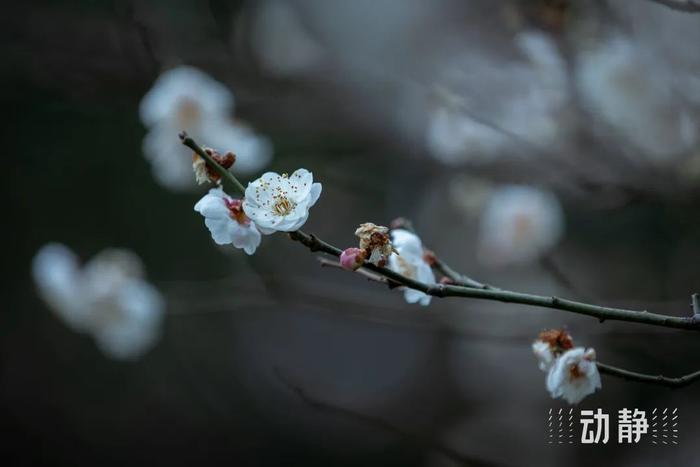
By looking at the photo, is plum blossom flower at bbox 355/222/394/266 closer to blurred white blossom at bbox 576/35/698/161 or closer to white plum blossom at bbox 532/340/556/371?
white plum blossom at bbox 532/340/556/371

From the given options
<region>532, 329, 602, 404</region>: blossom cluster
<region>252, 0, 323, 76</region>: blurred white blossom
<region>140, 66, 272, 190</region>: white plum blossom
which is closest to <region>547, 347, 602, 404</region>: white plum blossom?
<region>532, 329, 602, 404</region>: blossom cluster

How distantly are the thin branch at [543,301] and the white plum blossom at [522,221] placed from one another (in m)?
1.43

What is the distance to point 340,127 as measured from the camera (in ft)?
7.50

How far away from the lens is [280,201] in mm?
745

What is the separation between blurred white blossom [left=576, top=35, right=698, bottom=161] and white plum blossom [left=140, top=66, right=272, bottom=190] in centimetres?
84

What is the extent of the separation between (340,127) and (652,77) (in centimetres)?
96

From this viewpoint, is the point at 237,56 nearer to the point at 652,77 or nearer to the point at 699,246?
the point at 652,77

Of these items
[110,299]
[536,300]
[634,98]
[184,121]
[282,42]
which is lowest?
[536,300]

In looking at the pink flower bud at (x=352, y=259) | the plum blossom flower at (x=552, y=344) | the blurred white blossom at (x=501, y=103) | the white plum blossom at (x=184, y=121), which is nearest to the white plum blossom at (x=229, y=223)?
the pink flower bud at (x=352, y=259)

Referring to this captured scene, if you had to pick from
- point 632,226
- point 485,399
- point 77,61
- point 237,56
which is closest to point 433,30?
point 237,56

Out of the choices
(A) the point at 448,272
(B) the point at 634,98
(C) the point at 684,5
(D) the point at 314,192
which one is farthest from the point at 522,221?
(D) the point at 314,192

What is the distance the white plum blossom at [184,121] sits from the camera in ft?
5.90

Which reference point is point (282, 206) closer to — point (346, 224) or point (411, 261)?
point (411, 261)

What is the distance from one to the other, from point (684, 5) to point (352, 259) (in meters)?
0.58
